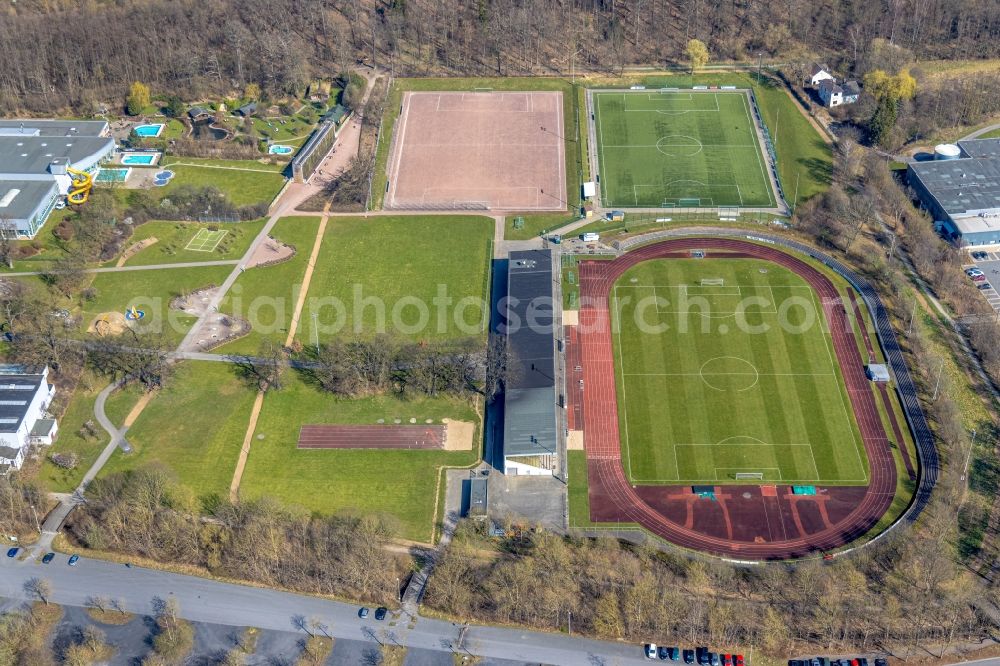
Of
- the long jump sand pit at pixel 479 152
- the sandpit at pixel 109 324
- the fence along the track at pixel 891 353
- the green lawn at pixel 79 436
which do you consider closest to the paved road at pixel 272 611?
the green lawn at pixel 79 436

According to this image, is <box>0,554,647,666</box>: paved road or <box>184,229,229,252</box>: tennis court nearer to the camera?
<box>0,554,647,666</box>: paved road

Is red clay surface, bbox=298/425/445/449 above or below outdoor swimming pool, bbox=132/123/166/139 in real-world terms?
below

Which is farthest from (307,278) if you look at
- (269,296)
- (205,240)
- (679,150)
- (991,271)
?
(991,271)

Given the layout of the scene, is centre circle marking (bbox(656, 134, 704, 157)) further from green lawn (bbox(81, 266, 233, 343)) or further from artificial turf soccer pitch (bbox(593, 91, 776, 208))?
→ green lawn (bbox(81, 266, 233, 343))

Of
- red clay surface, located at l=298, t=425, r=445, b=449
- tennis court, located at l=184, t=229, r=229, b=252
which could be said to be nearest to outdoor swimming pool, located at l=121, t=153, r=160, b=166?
tennis court, located at l=184, t=229, r=229, b=252

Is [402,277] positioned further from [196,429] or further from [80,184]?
[80,184]

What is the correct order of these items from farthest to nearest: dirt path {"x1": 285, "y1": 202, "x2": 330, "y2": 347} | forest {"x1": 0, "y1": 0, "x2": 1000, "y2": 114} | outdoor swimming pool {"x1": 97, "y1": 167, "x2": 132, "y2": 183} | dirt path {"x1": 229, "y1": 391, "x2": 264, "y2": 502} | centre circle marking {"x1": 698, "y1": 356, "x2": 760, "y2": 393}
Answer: forest {"x1": 0, "y1": 0, "x2": 1000, "y2": 114} → outdoor swimming pool {"x1": 97, "y1": 167, "x2": 132, "y2": 183} → dirt path {"x1": 285, "y1": 202, "x2": 330, "y2": 347} → centre circle marking {"x1": 698, "y1": 356, "x2": 760, "y2": 393} → dirt path {"x1": 229, "y1": 391, "x2": 264, "y2": 502}
